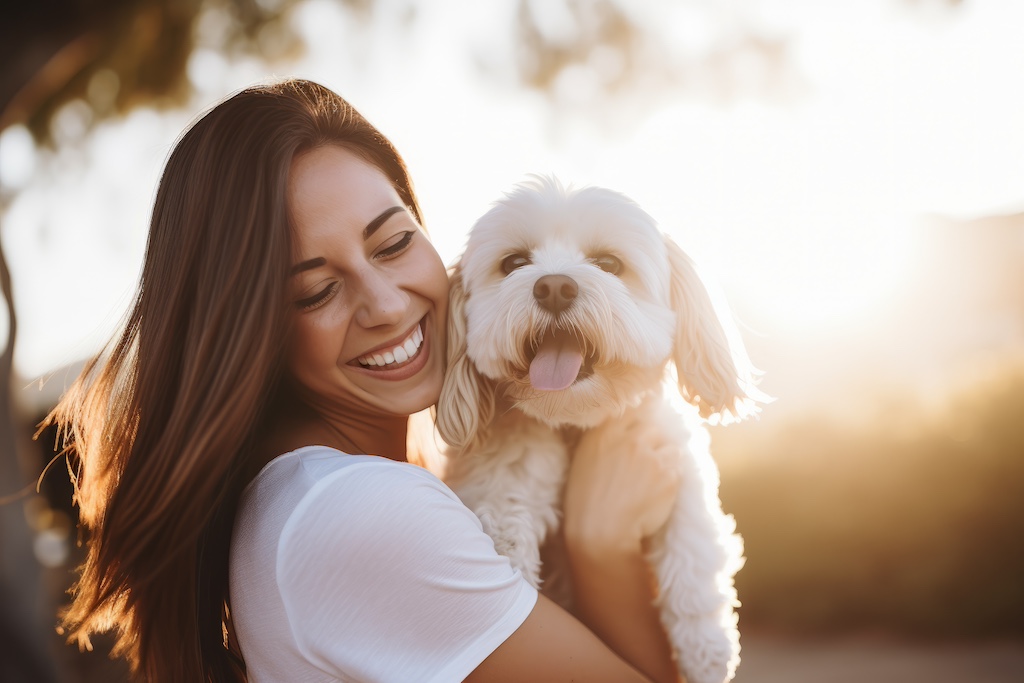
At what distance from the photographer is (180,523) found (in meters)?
1.93

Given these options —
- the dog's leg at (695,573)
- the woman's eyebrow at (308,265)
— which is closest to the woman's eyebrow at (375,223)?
the woman's eyebrow at (308,265)

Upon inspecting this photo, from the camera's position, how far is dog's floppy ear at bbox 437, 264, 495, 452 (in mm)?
2510

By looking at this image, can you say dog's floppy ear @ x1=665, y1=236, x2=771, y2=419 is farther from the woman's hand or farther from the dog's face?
the woman's hand

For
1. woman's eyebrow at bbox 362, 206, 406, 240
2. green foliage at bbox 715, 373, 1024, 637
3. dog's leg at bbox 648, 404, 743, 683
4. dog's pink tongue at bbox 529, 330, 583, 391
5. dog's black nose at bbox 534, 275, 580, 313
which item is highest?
woman's eyebrow at bbox 362, 206, 406, 240

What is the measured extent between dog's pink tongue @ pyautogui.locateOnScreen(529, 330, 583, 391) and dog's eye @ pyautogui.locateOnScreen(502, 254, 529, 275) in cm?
29

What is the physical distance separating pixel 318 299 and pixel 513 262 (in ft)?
2.44

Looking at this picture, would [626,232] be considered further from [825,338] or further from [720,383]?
[825,338]

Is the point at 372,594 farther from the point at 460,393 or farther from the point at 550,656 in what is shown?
the point at 460,393

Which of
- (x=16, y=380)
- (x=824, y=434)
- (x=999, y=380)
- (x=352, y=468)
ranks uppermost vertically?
(x=352, y=468)

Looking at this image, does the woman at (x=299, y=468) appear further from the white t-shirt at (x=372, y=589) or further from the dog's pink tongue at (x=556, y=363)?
the dog's pink tongue at (x=556, y=363)

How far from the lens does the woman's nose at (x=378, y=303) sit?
6.89 ft

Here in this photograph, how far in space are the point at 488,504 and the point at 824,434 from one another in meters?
6.57

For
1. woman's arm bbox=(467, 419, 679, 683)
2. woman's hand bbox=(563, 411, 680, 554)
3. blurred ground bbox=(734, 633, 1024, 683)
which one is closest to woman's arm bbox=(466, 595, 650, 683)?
woman's arm bbox=(467, 419, 679, 683)

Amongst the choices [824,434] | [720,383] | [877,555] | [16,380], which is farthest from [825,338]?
[16,380]
